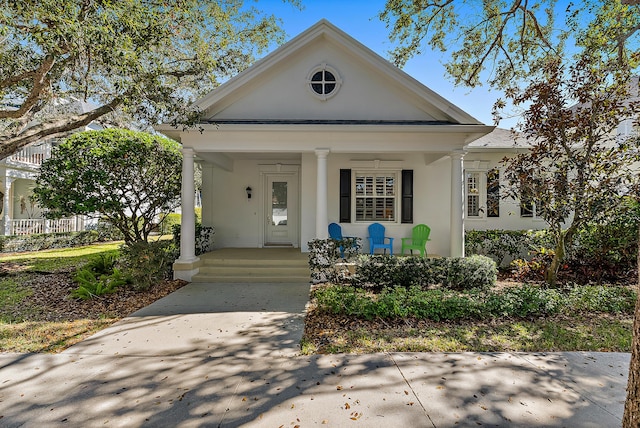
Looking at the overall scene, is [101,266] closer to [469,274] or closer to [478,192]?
[469,274]

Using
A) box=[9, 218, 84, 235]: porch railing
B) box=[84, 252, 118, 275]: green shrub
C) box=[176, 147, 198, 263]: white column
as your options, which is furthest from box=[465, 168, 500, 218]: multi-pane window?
box=[9, 218, 84, 235]: porch railing

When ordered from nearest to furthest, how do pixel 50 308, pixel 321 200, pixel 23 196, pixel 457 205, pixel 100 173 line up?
1. pixel 50 308
2. pixel 100 173
3. pixel 321 200
4. pixel 457 205
5. pixel 23 196

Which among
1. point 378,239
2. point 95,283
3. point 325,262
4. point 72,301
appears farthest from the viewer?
point 378,239

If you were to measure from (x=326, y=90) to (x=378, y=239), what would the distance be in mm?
4498

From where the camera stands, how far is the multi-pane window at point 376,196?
9.63m

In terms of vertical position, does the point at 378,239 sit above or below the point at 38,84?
below

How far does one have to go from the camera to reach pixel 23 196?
16.6 meters

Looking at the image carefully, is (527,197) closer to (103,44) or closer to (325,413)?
(325,413)

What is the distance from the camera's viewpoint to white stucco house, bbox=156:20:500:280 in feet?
24.9

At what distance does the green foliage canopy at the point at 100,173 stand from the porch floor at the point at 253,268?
2.53m

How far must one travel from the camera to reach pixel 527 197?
6.68 metres

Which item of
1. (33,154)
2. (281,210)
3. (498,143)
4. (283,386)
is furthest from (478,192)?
(33,154)

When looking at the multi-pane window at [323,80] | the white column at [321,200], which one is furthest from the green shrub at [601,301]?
the multi-pane window at [323,80]

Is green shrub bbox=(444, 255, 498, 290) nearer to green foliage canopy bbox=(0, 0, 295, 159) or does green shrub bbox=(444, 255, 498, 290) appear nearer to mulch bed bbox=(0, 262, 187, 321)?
mulch bed bbox=(0, 262, 187, 321)
